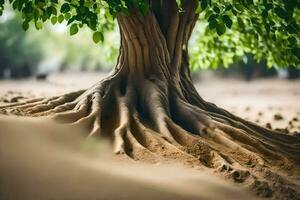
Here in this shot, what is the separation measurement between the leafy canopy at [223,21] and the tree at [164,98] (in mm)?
12

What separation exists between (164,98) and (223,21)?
4.06ft

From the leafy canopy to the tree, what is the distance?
0.04 ft

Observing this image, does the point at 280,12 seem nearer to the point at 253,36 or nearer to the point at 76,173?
the point at 76,173

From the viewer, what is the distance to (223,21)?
435 centimetres

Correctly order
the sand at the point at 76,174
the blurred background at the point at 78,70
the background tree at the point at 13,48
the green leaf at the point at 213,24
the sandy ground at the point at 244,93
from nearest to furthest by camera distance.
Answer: the sand at the point at 76,174, the green leaf at the point at 213,24, the sandy ground at the point at 244,93, the blurred background at the point at 78,70, the background tree at the point at 13,48

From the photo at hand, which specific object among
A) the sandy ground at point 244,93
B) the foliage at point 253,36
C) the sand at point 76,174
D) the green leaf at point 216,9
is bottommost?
the sandy ground at point 244,93

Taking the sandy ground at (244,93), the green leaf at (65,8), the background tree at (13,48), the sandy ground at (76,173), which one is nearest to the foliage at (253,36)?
the green leaf at (65,8)

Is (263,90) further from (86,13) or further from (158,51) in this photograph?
(86,13)

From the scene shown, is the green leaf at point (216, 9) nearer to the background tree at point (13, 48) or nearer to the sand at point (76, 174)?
the sand at point (76, 174)

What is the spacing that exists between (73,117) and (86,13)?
105cm

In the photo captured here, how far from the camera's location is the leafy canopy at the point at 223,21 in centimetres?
426

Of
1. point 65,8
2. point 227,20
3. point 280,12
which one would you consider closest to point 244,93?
point 280,12

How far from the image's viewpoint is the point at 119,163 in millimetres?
3719

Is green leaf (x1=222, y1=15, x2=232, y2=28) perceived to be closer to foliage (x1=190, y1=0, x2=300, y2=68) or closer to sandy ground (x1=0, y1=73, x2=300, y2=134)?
foliage (x1=190, y1=0, x2=300, y2=68)
